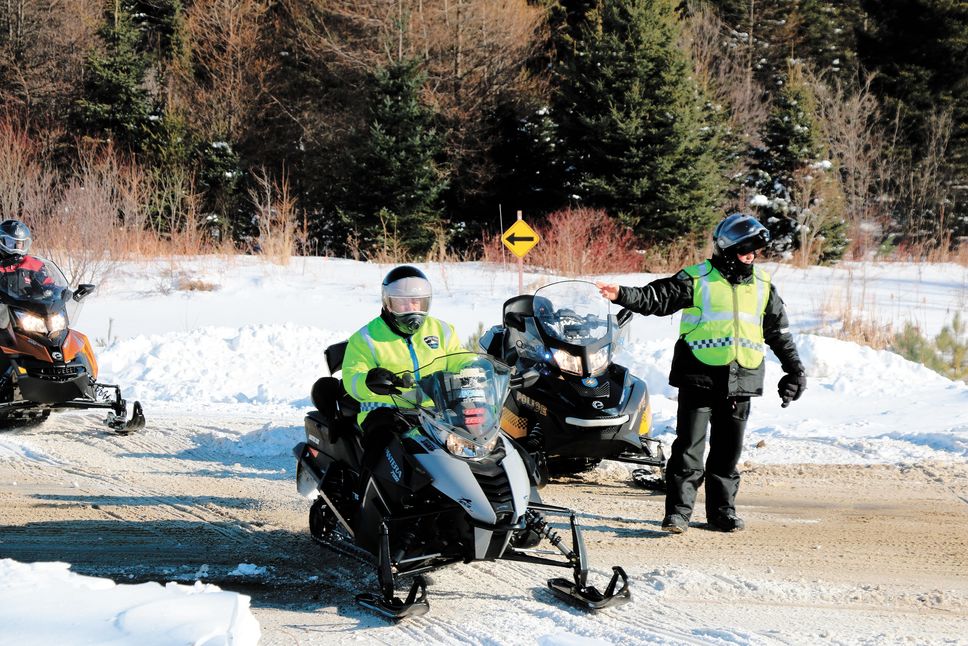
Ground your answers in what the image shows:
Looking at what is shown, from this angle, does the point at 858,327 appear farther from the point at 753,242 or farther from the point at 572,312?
the point at 753,242

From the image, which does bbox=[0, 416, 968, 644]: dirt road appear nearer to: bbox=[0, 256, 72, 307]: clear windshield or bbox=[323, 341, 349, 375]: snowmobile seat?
bbox=[323, 341, 349, 375]: snowmobile seat

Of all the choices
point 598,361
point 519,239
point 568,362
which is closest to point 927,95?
point 519,239

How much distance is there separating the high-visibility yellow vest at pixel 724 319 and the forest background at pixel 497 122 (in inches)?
520

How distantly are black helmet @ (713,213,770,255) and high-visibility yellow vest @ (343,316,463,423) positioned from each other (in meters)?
1.94

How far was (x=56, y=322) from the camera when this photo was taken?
8.91 metres

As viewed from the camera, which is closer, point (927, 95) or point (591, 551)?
point (591, 551)

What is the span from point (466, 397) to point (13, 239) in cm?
585

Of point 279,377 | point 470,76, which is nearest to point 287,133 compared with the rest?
point 470,76

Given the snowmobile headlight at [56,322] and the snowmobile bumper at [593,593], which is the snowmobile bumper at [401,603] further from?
the snowmobile headlight at [56,322]

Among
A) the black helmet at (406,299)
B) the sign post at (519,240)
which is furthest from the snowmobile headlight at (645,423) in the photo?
the sign post at (519,240)

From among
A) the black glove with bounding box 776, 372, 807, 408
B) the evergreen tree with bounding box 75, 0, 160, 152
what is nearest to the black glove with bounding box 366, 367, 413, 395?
the black glove with bounding box 776, 372, 807, 408

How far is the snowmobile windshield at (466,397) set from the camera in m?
4.96

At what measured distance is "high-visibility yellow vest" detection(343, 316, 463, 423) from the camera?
554 cm

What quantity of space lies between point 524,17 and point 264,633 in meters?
31.8
